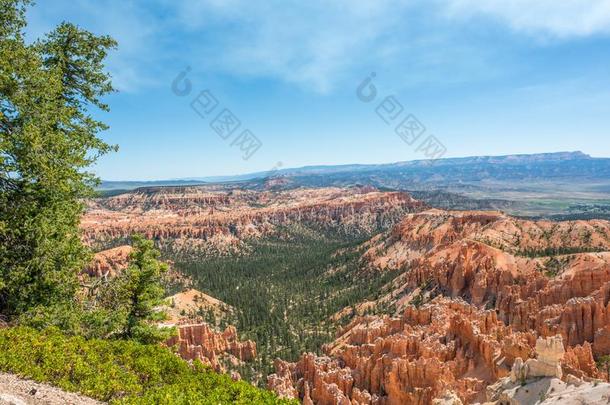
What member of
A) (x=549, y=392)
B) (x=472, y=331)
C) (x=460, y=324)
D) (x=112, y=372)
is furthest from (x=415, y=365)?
(x=112, y=372)

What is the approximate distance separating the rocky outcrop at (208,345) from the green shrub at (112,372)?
1268 inches

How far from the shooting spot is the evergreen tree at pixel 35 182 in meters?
13.4

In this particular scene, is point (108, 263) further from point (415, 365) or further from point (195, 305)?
Answer: point (415, 365)

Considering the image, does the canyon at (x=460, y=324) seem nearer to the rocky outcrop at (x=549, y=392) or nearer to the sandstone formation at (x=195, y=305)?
the rocky outcrop at (x=549, y=392)

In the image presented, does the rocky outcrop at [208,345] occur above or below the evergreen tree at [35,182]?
below

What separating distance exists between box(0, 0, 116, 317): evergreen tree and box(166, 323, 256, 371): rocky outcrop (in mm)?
30799

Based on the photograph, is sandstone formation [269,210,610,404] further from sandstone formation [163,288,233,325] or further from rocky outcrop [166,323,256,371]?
sandstone formation [163,288,233,325]

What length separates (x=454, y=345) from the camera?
37.0 m

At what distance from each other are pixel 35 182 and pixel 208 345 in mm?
41545

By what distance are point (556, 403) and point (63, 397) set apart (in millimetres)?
19709

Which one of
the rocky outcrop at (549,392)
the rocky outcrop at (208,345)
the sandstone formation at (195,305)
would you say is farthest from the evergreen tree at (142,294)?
the sandstone formation at (195,305)

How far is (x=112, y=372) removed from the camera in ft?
37.6

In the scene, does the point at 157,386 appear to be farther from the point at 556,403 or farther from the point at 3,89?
the point at 556,403

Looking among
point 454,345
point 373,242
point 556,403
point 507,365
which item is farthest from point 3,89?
point 373,242
